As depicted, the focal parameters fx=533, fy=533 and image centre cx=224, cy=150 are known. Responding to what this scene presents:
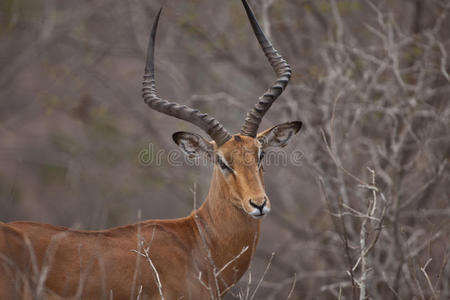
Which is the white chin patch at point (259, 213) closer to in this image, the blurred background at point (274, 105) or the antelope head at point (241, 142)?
the antelope head at point (241, 142)

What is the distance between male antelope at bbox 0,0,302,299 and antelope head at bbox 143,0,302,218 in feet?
0.04

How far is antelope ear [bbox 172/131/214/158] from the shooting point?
677cm

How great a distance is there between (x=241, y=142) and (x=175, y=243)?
1.40 m

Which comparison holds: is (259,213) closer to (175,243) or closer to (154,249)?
(175,243)

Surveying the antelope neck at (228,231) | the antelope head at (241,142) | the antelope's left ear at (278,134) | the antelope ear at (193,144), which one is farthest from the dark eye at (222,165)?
the antelope's left ear at (278,134)

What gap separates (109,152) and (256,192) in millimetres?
11043

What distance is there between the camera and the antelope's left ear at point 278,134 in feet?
22.3

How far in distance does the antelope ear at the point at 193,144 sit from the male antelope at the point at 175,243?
0.04 ft

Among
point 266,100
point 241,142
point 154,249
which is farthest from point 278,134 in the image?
point 154,249

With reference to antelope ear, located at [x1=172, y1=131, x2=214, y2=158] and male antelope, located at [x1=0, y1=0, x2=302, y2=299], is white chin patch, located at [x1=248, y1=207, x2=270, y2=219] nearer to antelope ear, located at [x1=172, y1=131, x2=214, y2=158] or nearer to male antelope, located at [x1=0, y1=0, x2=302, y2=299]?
male antelope, located at [x1=0, y1=0, x2=302, y2=299]

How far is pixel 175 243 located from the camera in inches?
240

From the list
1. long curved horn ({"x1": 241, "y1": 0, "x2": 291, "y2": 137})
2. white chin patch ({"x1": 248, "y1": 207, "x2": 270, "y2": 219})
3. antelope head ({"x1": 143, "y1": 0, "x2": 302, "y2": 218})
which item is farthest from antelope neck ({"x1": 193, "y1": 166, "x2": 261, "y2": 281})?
long curved horn ({"x1": 241, "y1": 0, "x2": 291, "y2": 137})

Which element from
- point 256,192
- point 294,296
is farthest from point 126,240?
point 294,296

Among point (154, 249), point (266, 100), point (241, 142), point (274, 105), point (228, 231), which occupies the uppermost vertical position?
point (274, 105)
